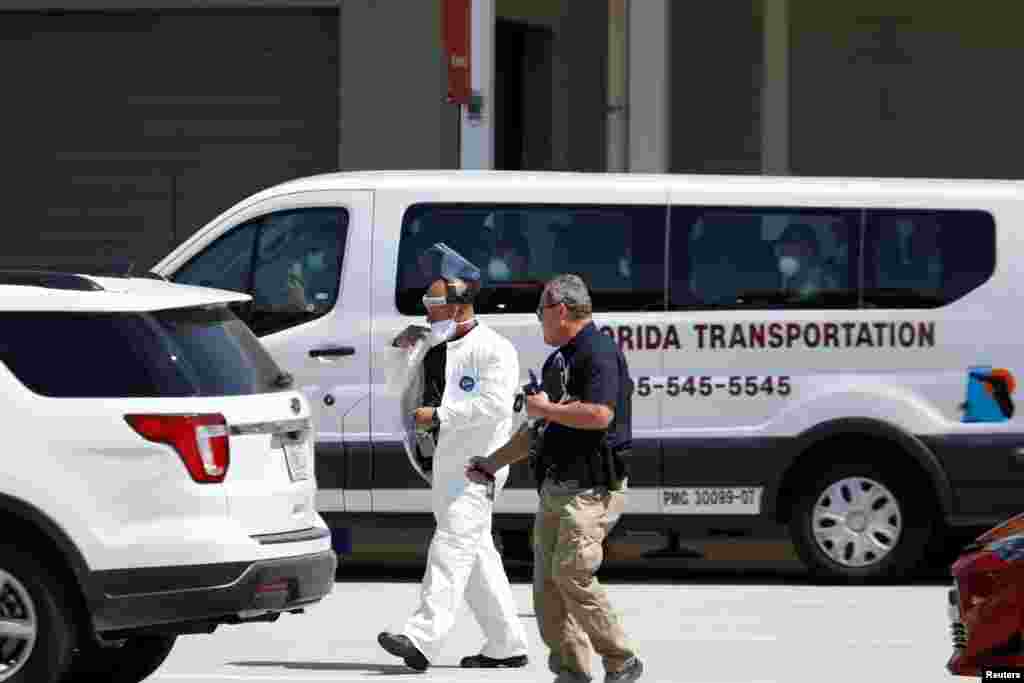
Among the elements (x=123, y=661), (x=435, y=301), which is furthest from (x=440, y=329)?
(x=123, y=661)

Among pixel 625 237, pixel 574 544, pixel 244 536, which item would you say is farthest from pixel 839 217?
pixel 244 536

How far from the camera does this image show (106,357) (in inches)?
368

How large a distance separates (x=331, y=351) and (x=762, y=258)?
2.47 meters

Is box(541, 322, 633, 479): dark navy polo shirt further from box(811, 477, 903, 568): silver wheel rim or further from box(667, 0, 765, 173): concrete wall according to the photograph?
box(667, 0, 765, 173): concrete wall

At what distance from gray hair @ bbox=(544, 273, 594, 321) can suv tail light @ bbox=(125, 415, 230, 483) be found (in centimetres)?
154

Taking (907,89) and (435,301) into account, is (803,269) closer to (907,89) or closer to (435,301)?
(435,301)

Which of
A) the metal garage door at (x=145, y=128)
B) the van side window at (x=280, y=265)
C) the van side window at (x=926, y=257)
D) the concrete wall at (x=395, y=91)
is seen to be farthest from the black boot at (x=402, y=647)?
the metal garage door at (x=145, y=128)

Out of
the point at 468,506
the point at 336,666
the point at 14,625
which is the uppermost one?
the point at 468,506

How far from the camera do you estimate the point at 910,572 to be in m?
14.7

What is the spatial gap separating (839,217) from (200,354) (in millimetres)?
5983

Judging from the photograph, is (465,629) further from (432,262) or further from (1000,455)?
(1000,455)

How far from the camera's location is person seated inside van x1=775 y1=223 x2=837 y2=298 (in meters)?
14.6

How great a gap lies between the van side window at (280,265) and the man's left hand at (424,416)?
3725mm

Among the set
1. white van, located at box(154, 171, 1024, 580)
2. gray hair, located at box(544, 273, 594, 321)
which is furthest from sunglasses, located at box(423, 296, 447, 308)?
white van, located at box(154, 171, 1024, 580)
